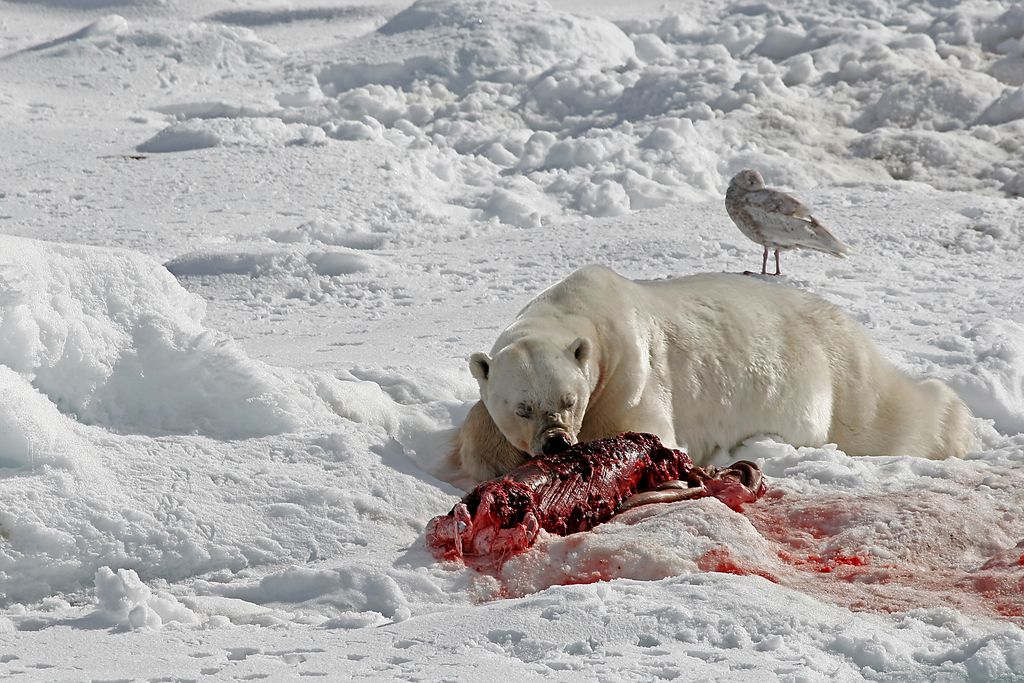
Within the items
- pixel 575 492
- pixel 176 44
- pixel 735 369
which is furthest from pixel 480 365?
pixel 176 44

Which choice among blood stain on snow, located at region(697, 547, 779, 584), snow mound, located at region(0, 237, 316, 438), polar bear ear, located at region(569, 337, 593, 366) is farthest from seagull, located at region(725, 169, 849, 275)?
blood stain on snow, located at region(697, 547, 779, 584)

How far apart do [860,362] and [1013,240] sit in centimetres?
347

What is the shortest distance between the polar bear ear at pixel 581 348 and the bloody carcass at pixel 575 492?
0.31 metres

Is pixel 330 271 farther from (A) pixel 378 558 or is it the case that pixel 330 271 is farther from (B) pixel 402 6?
(B) pixel 402 6

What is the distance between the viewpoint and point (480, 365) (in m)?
4.55

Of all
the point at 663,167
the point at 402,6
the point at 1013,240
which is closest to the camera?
the point at 1013,240

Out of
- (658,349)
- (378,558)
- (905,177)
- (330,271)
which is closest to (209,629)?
(378,558)

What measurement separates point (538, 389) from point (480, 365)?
0.27 m

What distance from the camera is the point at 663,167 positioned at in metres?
9.79

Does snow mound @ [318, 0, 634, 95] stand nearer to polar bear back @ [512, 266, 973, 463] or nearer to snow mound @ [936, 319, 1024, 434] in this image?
snow mound @ [936, 319, 1024, 434]

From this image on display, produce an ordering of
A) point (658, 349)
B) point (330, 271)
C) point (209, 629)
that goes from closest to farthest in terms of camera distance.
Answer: point (209, 629) < point (658, 349) < point (330, 271)

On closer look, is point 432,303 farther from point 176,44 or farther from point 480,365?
point 176,44

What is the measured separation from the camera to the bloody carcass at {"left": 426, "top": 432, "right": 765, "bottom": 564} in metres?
3.64

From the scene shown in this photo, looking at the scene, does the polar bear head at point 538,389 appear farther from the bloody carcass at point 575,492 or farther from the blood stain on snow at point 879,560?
the blood stain on snow at point 879,560
